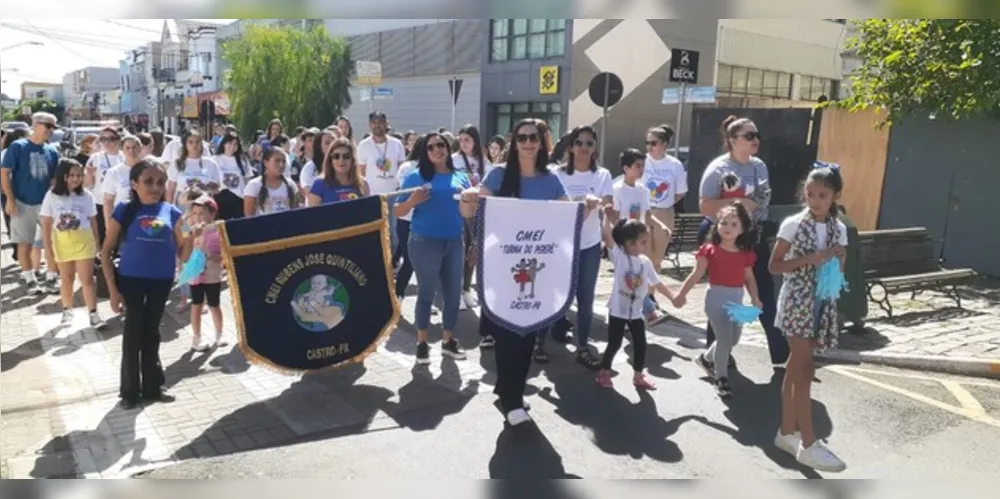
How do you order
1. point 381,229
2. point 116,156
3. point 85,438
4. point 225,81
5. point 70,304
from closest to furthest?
1. point 85,438
2. point 381,229
3. point 70,304
4. point 116,156
5. point 225,81

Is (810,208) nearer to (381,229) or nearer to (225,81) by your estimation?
(381,229)

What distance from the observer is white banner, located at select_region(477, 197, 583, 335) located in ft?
13.4

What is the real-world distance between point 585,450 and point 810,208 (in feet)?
5.78

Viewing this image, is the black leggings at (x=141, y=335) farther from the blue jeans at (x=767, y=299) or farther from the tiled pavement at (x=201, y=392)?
the blue jeans at (x=767, y=299)

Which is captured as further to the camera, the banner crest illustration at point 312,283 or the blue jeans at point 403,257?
the blue jeans at point 403,257

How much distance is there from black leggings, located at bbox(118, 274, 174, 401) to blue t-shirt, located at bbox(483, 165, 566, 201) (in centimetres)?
213

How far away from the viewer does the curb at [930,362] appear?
5645 mm

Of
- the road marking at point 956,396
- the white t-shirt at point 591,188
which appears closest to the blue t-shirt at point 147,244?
the white t-shirt at point 591,188

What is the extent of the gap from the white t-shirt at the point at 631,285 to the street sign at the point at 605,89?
431 centimetres

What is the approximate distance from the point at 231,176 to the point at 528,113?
45.5ft

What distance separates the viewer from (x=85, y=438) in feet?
13.3

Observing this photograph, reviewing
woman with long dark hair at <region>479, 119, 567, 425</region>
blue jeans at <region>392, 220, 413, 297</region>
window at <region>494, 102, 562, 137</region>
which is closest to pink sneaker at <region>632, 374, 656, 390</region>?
woman with long dark hair at <region>479, 119, 567, 425</region>

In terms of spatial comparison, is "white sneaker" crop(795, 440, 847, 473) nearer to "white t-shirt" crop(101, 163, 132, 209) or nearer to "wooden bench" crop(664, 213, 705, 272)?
"wooden bench" crop(664, 213, 705, 272)

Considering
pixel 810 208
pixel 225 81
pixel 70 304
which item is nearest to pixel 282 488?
pixel 810 208
